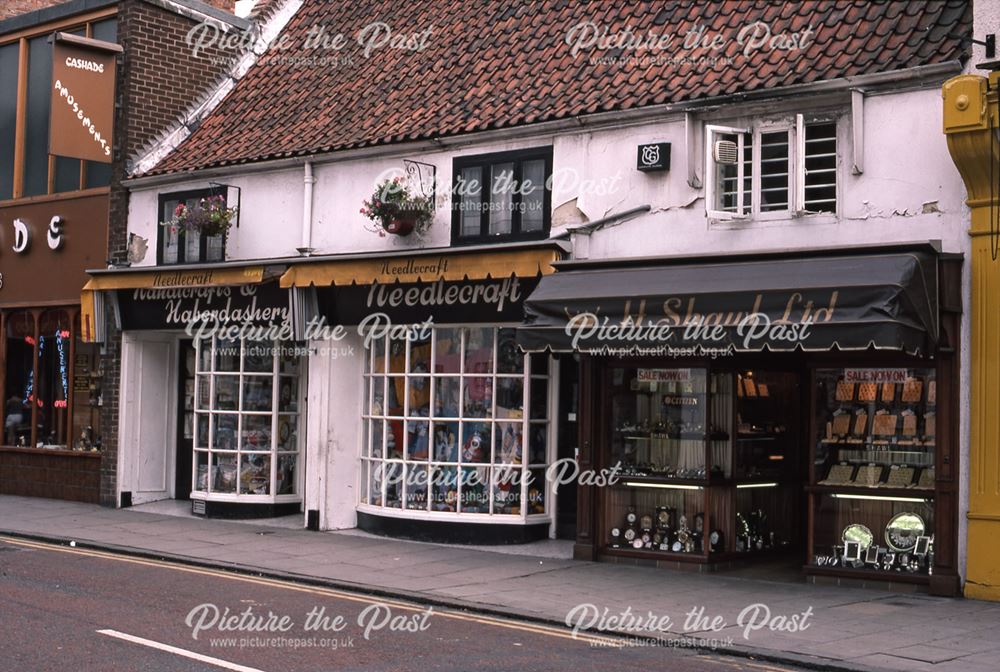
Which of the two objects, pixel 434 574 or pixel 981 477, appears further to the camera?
pixel 434 574

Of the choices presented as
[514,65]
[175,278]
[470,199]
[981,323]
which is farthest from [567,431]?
[175,278]

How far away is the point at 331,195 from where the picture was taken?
1750cm

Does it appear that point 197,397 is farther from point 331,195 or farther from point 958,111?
point 958,111

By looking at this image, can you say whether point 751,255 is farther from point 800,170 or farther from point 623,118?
point 623,118

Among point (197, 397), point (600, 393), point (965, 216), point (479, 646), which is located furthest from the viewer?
point (197, 397)

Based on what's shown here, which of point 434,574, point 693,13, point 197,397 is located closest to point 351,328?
point 197,397

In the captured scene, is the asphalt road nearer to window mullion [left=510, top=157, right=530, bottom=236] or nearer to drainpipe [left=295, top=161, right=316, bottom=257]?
window mullion [left=510, top=157, right=530, bottom=236]

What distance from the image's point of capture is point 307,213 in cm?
1762

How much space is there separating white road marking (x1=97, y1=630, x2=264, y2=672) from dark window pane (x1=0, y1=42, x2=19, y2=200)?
14422mm

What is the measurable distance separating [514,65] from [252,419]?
650 cm

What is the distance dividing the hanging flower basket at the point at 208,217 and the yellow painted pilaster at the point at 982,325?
414 inches

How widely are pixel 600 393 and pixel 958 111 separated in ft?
17.1

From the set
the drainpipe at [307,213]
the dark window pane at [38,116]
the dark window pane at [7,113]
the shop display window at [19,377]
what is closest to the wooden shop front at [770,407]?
the drainpipe at [307,213]

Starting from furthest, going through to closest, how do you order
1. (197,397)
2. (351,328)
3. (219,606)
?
(197,397) < (351,328) < (219,606)
